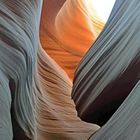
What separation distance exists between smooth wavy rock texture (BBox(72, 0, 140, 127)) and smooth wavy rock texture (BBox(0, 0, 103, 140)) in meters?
0.02

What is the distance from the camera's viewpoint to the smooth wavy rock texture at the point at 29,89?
31cm

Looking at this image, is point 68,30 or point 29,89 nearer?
point 29,89

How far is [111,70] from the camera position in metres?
0.45

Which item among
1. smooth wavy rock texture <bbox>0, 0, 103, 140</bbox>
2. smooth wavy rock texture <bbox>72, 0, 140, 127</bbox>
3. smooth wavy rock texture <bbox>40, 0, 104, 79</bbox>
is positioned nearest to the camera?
smooth wavy rock texture <bbox>0, 0, 103, 140</bbox>

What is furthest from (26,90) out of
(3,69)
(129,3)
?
(129,3)

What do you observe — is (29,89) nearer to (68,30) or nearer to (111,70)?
(111,70)

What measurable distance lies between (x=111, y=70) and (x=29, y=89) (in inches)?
4.3

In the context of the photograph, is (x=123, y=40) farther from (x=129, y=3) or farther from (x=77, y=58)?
(x=77, y=58)

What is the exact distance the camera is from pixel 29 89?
0.38 meters

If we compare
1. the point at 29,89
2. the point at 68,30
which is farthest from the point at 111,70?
the point at 68,30

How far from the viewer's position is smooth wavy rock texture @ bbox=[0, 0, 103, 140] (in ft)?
1.03

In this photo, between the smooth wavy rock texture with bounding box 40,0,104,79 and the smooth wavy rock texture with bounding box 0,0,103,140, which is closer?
the smooth wavy rock texture with bounding box 0,0,103,140

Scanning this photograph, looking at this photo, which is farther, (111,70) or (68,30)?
(68,30)

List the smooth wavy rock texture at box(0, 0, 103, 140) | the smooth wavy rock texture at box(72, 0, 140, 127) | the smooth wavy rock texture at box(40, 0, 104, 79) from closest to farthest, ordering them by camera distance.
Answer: the smooth wavy rock texture at box(0, 0, 103, 140), the smooth wavy rock texture at box(72, 0, 140, 127), the smooth wavy rock texture at box(40, 0, 104, 79)
